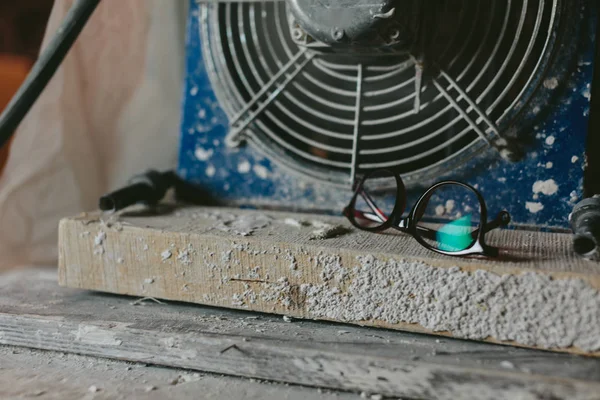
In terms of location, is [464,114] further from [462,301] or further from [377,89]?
[462,301]

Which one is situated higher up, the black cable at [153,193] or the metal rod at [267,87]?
the metal rod at [267,87]

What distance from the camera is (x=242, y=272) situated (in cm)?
77

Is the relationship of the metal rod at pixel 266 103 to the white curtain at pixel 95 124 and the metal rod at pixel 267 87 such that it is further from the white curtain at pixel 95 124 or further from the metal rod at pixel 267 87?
the white curtain at pixel 95 124

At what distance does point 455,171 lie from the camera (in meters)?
0.89

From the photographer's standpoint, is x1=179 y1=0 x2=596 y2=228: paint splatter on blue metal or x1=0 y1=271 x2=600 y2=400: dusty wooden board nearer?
x1=0 y1=271 x2=600 y2=400: dusty wooden board

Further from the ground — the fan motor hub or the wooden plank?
the fan motor hub

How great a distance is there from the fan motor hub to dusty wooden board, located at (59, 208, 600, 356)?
10.6 inches

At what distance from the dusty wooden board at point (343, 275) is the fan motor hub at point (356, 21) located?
0.27 metres

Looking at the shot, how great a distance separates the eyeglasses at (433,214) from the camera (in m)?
0.70

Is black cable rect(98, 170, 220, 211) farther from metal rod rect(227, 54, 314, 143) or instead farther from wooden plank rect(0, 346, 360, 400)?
wooden plank rect(0, 346, 360, 400)

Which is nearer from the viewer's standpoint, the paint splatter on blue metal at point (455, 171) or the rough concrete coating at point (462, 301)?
the rough concrete coating at point (462, 301)

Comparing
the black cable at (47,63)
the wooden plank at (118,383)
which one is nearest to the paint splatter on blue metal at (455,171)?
the black cable at (47,63)

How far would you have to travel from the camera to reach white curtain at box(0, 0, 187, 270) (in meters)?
1.12

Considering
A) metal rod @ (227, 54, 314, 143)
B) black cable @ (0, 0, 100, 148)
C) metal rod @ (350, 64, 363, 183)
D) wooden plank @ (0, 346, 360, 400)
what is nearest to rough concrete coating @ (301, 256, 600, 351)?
wooden plank @ (0, 346, 360, 400)
